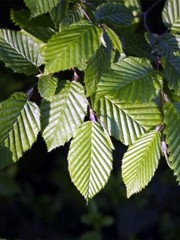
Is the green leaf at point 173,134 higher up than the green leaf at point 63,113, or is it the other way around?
the green leaf at point 63,113

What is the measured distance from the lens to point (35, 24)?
155 centimetres

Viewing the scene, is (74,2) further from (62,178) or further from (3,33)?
(62,178)

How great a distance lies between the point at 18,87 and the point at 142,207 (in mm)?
1131

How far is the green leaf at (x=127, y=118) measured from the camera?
132cm

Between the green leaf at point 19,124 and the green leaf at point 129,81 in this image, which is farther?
the green leaf at point 19,124

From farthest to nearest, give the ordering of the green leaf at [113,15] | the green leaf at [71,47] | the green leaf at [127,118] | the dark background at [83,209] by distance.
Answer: the dark background at [83,209] < the green leaf at [113,15] < the green leaf at [127,118] < the green leaf at [71,47]

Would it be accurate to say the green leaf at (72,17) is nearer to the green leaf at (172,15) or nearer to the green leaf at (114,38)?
the green leaf at (114,38)

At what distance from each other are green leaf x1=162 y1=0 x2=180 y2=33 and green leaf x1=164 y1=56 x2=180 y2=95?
22 centimetres

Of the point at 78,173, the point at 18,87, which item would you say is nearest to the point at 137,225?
the point at 18,87

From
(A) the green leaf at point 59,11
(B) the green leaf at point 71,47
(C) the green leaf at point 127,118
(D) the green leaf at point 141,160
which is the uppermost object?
(A) the green leaf at point 59,11

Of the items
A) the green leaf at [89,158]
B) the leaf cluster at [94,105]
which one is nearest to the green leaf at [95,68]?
the leaf cluster at [94,105]

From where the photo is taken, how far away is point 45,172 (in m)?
3.93

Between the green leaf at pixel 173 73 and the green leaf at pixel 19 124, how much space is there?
13.5 inches

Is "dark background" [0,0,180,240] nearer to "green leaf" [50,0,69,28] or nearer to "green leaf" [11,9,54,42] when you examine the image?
"green leaf" [11,9,54,42]
